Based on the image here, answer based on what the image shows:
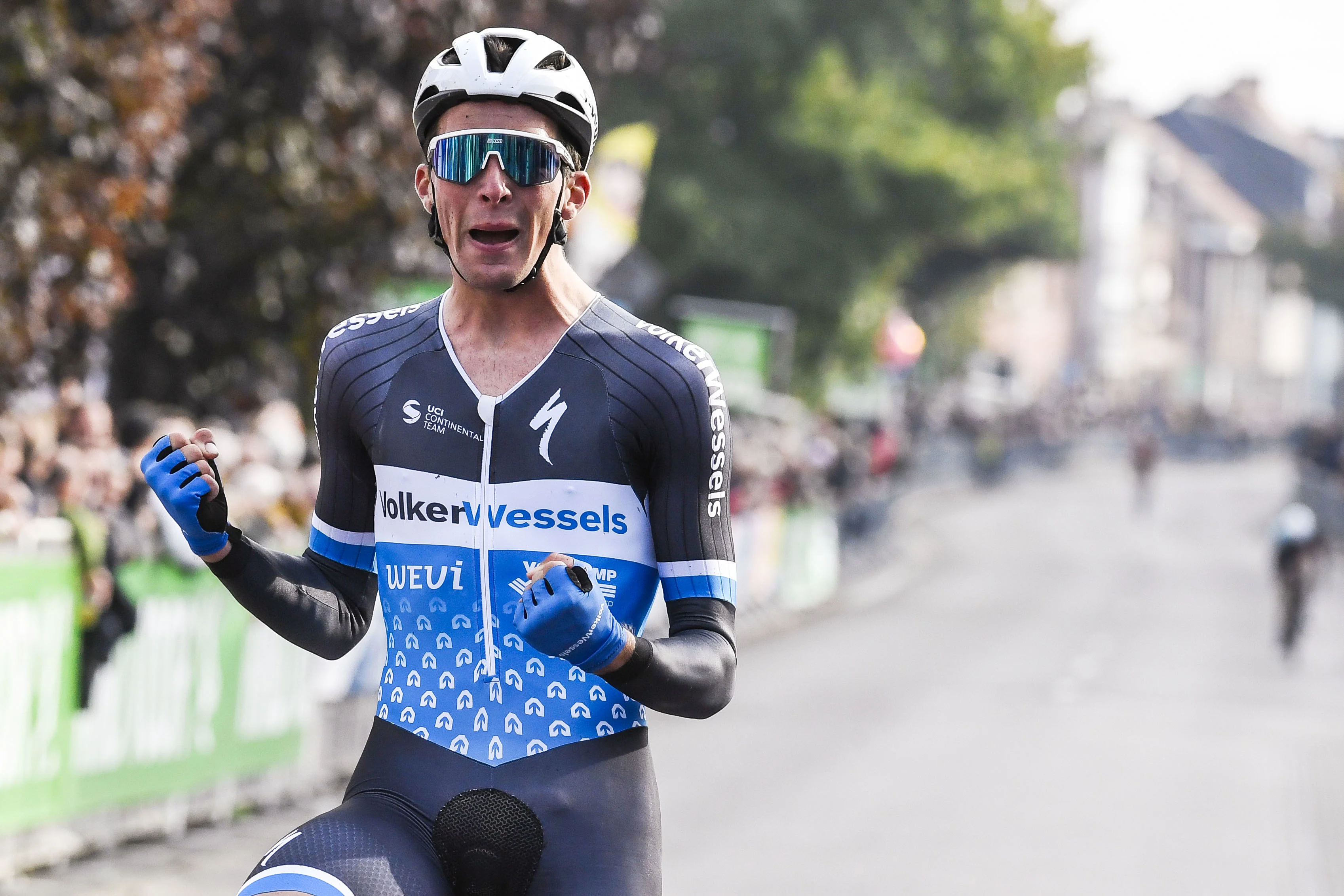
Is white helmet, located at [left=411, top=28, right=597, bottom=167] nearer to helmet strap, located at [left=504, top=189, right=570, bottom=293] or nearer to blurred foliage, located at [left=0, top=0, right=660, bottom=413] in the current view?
helmet strap, located at [left=504, top=189, right=570, bottom=293]

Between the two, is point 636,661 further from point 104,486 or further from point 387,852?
point 104,486

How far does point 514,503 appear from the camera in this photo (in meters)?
3.45

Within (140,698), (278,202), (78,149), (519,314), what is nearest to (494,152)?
(519,314)

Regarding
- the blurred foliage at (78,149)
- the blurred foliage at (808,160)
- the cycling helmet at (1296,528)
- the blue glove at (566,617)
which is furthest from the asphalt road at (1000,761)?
the blurred foliage at (808,160)

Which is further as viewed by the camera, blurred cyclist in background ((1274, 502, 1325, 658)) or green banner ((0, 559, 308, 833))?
blurred cyclist in background ((1274, 502, 1325, 658))

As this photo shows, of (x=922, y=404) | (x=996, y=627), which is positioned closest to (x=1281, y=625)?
(x=996, y=627)

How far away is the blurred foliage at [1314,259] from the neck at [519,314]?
68.5 m

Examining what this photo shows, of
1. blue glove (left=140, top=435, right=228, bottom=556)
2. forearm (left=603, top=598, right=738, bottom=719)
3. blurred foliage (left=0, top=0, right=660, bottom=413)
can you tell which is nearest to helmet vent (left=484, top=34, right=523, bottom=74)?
blue glove (left=140, top=435, right=228, bottom=556)

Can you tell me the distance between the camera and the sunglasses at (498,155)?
338cm

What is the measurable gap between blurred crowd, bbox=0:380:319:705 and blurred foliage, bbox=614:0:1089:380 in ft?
75.7

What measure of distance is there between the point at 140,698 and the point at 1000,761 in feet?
21.8

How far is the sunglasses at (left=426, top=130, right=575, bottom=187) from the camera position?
3.38m

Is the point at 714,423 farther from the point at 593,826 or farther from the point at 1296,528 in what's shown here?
the point at 1296,528

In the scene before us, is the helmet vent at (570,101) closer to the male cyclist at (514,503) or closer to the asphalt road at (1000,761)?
the male cyclist at (514,503)
